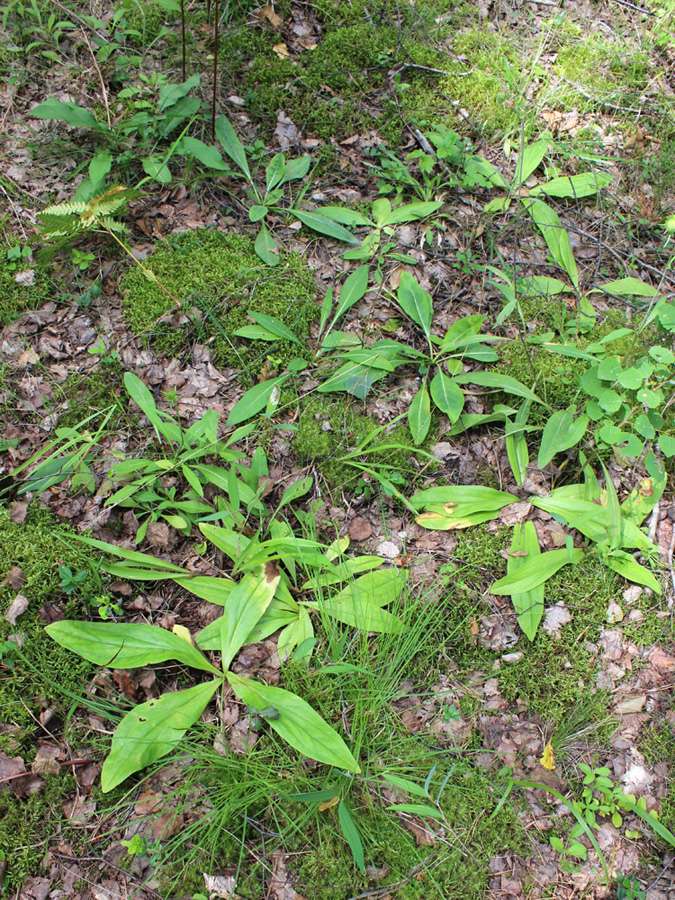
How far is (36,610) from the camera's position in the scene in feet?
7.36

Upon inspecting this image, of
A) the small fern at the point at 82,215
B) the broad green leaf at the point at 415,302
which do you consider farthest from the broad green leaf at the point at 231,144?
the broad green leaf at the point at 415,302

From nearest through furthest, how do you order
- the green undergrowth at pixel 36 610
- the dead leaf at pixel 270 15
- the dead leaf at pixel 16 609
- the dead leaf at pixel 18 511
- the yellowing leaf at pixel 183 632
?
the green undergrowth at pixel 36 610, the dead leaf at pixel 16 609, the yellowing leaf at pixel 183 632, the dead leaf at pixel 18 511, the dead leaf at pixel 270 15

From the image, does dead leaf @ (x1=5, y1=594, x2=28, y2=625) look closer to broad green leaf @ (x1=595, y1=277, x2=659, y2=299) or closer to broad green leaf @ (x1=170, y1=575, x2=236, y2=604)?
broad green leaf @ (x1=170, y1=575, x2=236, y2=604)

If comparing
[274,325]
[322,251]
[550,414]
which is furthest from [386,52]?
[550,414]

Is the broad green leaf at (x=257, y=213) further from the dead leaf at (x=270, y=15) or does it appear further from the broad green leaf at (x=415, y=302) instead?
the dead leaf at (x=270, y=15)

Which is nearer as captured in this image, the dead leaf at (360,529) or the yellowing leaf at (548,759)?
the yellowing leaf at (548,759)

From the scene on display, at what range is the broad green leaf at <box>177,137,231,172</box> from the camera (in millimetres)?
3055

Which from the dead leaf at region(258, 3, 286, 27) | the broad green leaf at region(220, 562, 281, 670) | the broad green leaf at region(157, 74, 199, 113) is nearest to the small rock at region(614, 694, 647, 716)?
the broad green leaf at region(220, 562, 281, 670)

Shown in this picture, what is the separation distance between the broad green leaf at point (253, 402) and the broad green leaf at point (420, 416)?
2.24ft

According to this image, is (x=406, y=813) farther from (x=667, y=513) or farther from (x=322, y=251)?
(x=322, y=251)

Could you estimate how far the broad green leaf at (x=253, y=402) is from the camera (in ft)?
8.77

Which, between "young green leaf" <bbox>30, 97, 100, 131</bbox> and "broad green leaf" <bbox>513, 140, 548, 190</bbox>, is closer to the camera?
"young green leaf" <bbox>30, 97, 100, 131</bbox>

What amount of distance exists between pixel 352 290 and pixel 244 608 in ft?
5.70

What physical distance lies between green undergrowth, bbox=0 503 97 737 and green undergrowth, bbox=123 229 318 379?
43.0 inches
